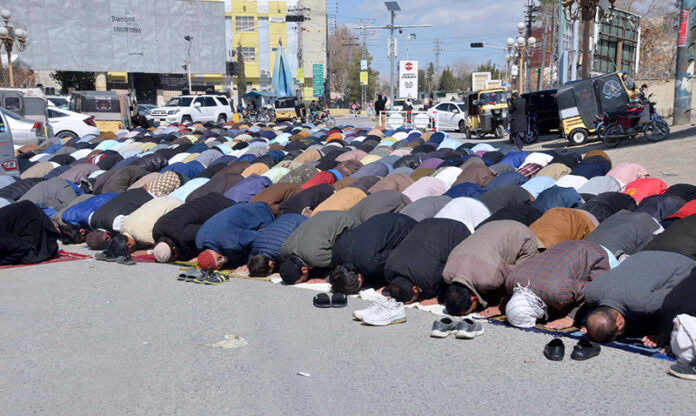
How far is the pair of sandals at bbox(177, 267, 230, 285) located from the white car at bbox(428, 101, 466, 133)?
22578mm

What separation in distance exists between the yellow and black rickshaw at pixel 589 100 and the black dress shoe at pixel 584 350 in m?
13.9

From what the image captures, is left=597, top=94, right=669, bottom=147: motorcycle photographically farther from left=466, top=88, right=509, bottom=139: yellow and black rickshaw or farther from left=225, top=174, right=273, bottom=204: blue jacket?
left=225, top=174, right=273, bottom=204: blue jacket

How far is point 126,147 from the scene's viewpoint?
54.3 ft

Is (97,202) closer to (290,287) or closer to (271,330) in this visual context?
(290,287)

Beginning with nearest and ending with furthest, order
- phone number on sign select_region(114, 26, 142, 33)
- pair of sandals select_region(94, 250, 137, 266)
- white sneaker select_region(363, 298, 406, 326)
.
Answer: white sneaker select_region(363, 298, 406, 326)
pair of sandals select_region(94, 250, 137, 266)
phone number on sign select_region(114, 26, 142, 33)

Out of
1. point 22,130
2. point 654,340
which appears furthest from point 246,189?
point 22,130

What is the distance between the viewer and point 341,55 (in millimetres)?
102812

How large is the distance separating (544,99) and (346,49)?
8599 cm

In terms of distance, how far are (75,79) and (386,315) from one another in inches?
2038

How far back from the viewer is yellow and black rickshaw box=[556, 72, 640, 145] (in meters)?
17.4

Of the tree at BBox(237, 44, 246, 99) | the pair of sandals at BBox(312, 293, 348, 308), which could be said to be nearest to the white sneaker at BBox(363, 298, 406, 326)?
the pair of sandals at BBox(312, 293, 348, 308)

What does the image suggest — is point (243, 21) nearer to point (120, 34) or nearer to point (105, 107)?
point (120, 34)

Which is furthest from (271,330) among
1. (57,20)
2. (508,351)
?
(57,20)

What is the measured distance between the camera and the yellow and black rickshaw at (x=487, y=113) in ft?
78.3
